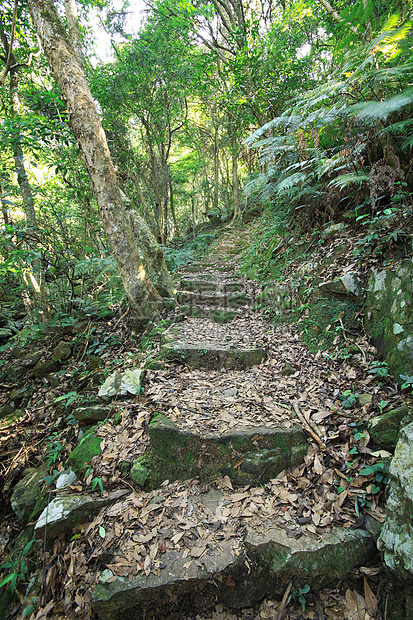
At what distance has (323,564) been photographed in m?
1.82

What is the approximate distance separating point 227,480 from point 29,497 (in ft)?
7.47

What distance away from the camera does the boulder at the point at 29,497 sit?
2816 mm

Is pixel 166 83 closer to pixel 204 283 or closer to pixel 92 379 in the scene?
pixel 204 283

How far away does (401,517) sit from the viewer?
166 cm

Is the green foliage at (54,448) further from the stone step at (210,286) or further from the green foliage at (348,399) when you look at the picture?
the stone step at (210,286)

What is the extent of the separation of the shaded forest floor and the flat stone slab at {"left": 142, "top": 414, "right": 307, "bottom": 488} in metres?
0.08

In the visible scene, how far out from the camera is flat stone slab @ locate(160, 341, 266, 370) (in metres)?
3.71

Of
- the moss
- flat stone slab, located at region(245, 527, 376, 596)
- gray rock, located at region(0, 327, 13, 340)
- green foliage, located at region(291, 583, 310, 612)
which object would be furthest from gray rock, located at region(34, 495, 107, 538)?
gray rock, located at region(0, 327, 13, 340)

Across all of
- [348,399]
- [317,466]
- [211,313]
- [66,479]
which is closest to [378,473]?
[317,466]

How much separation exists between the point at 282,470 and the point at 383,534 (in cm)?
80

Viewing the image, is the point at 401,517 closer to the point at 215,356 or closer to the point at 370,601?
the point at 370,601

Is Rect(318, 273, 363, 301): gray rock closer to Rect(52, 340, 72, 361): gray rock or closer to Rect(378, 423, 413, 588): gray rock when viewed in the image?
Rect(378, 423, 413, 588): gray rock

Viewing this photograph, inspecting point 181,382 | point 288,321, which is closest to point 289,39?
point 288,321

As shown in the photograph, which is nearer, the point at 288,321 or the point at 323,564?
the point at 323,564
